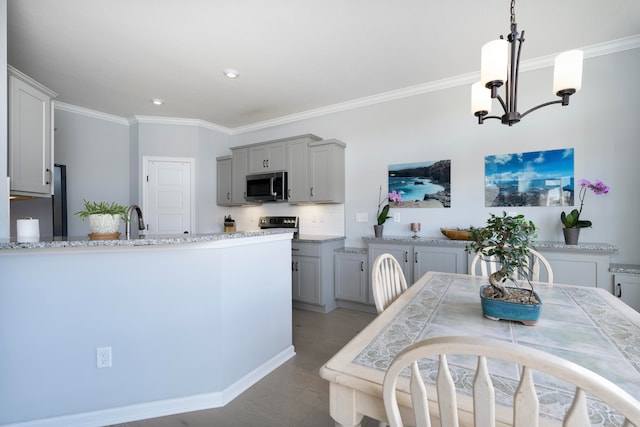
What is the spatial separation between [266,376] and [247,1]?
2739mm

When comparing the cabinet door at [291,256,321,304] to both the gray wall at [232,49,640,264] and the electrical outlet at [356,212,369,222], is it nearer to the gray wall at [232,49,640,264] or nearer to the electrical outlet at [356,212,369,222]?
the gray wall at [232,49,640,264]

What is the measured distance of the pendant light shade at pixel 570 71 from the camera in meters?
1.36

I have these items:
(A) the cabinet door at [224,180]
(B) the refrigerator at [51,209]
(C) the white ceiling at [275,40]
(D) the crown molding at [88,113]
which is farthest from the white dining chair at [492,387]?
(D) the crown molding at [88,113]

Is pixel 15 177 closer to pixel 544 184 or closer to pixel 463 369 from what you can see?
pixel 463 369

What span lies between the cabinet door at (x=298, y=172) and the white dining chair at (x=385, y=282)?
2215 mm

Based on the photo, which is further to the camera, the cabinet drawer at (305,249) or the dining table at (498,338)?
the cabinet drawer at (305,249)

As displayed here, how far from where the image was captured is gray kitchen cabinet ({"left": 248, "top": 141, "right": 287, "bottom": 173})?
4074 mm

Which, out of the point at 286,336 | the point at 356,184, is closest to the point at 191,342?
the point at 286,336

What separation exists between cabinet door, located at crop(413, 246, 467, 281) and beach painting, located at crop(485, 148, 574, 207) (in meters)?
0.69

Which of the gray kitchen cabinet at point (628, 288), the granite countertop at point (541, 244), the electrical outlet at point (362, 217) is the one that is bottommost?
the gray kitchen cabinet at point (628, 288)

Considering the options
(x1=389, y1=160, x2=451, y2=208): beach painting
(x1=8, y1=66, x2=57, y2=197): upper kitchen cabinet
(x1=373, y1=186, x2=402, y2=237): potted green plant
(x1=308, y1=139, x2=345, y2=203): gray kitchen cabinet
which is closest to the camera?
(x1=8, y1=66, x2=57, y2=197): upper kitchen cabinet

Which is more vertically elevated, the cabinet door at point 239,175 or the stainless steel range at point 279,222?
the cabinet door at point 239,175

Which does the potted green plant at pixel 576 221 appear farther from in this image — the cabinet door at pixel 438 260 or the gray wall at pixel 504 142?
the cabinet door at pixel 438 260

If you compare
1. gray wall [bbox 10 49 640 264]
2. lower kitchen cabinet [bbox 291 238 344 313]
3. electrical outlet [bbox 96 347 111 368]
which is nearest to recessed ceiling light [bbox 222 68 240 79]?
gray wall [bbox 10 49 640 264]
